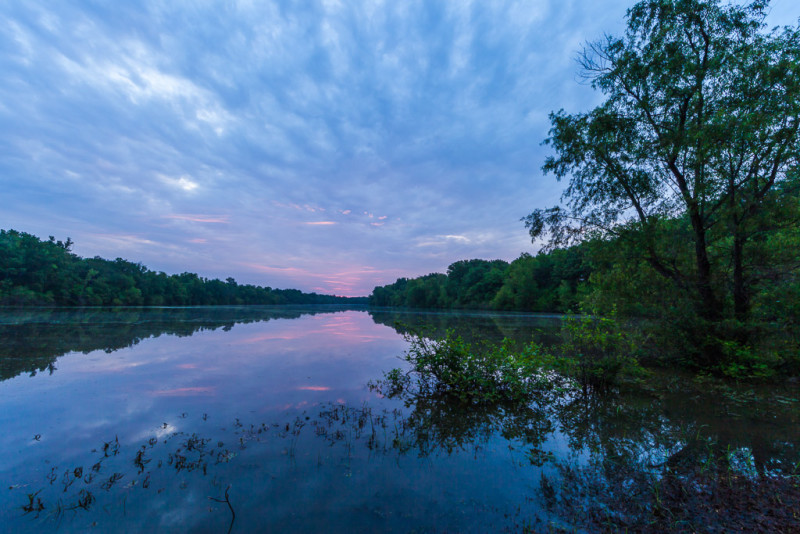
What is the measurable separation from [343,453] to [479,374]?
4162 millimetres

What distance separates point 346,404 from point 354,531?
4462 mm

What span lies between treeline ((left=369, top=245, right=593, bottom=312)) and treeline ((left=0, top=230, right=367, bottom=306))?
82.9 meters

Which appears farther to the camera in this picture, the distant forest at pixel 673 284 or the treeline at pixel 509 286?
the treeline at pixel 509 286

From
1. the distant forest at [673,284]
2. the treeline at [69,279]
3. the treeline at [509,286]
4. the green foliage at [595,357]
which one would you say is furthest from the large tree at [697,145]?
the treeline at [69,279]

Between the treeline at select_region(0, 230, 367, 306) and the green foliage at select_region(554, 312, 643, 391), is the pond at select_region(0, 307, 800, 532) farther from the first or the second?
the treeline at select_region(0, 230, 367, 306)

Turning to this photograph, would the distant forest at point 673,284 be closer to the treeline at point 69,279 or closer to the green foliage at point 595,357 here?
the green foliage at point 595,357

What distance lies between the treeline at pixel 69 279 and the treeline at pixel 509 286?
3265 inches

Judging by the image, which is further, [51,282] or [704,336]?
[51,282]

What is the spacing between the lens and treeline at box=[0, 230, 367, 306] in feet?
178

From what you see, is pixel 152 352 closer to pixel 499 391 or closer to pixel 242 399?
pixel 242 399

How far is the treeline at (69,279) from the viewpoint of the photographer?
54.2m

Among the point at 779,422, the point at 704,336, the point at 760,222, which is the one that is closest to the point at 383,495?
the point at 779,422

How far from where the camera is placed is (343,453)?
16.7 feet

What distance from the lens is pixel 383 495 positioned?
3.97m
